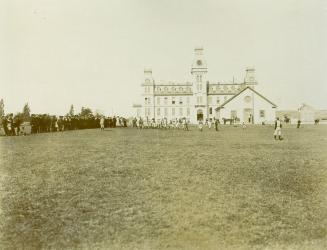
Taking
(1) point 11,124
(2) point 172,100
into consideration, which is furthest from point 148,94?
(1) point 11,124

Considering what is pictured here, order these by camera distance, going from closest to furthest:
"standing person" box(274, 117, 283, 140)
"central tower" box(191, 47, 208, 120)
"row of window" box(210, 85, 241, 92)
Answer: "standing person" box(274, 117, 283, 140) < "central tower" box(191, 47, 208, 120) < "row of window" box(210, 85, 241, 92)

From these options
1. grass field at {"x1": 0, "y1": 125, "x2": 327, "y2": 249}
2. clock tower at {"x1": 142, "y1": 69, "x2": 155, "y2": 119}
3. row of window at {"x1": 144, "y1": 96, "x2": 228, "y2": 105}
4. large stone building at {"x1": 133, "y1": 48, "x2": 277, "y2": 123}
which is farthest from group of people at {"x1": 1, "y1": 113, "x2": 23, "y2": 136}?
row of window at {"x1": 144, "y1": 96, "x2": 228, "y2": 105}

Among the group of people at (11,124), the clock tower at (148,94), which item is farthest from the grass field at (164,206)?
the clock tower at (148,94)

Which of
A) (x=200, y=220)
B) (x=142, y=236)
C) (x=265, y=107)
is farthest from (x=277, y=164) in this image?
(x=265, y=107)

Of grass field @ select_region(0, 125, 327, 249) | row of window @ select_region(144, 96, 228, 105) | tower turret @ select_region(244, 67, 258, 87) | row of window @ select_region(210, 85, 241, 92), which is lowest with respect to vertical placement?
grass field @ select_region(0, 125, 327, 249)

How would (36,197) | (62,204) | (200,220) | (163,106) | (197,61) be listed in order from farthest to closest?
(163,106) → (197,61) → (36,197) → (62,204) → (200,220)

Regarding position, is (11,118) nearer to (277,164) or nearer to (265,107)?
(277,164)

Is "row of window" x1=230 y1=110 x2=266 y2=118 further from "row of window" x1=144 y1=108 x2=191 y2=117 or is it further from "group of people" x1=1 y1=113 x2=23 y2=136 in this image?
"group of people" x1=1 y1=113 x2=23 y2=136
